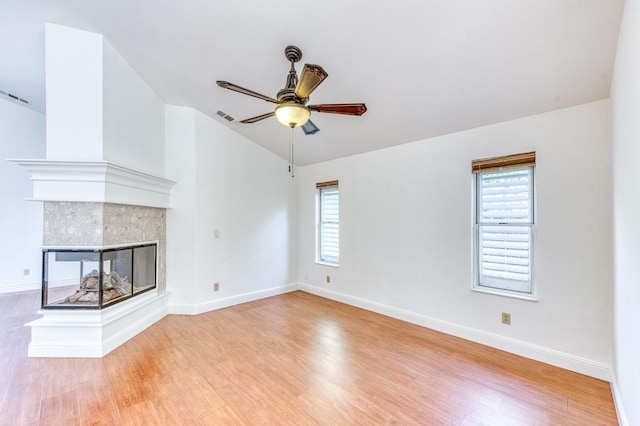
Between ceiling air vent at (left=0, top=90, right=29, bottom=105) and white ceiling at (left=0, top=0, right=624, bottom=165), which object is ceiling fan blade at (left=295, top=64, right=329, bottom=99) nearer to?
white ceiling at (left=0, top=0, right=624, bottom=165)

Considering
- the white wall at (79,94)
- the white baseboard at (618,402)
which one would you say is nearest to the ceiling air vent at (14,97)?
the white wall at (79,94)

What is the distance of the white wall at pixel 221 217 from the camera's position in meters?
4.11

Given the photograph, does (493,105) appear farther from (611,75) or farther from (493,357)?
(493,357)

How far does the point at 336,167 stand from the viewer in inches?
189

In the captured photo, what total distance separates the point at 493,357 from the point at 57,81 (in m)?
5.18

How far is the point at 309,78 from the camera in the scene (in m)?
1.97

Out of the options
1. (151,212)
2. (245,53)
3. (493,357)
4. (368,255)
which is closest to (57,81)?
(151,212)

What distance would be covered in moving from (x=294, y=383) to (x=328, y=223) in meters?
3.01

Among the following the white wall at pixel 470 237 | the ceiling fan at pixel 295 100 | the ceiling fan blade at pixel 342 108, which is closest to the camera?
the ceiling fan at pixel 295 100

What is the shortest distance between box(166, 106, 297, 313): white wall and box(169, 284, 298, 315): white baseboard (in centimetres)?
1

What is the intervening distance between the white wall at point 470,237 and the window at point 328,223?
206 millimetres

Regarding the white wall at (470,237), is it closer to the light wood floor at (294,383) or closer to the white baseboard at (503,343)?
the white baseboard at (503,343)

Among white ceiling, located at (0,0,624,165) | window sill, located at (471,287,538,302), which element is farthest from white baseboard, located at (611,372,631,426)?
white ceiling, located at (0,0,624,165)

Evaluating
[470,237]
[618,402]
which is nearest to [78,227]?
[470,237]
